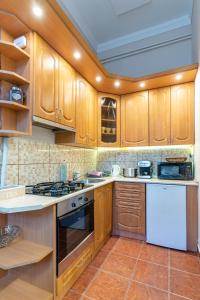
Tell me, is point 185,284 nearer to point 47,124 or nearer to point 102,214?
point 102,214

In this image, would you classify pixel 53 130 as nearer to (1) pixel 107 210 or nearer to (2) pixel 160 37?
(1) pixel 107 210

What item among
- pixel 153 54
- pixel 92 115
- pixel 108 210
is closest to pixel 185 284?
pixel 108 210

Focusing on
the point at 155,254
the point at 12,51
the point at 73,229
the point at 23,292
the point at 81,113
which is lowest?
the point at 155,254

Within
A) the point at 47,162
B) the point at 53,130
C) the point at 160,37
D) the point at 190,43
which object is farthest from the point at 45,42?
the point at 190,43

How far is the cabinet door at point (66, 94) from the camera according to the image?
1882 millimetres

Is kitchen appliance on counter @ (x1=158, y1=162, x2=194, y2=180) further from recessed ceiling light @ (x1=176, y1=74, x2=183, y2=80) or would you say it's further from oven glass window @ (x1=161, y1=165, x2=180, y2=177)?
recessed ceiling light @ (x1=176, y1=74, x2=183, y2=80)

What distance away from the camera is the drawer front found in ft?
7.87

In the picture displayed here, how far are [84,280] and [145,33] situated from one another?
3.56 m

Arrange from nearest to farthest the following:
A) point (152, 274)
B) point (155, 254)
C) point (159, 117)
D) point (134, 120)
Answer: point (152, 274) → point (155, 254) → point (159, 117) → point (134, 120)

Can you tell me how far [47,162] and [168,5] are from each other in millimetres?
2678

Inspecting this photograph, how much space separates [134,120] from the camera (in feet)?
9.32

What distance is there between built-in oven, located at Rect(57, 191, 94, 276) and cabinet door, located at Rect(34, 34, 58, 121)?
86 centimetres

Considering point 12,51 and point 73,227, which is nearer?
point 12,51

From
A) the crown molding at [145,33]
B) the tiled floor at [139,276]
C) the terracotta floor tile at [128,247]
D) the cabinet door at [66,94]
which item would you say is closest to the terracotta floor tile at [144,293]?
the tiled floor at [139,276]
